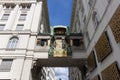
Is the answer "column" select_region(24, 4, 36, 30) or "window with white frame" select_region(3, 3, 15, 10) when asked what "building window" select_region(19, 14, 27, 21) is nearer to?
"column" select_region(24, 4, 36, 30)

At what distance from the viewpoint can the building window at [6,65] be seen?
18578 millimetres

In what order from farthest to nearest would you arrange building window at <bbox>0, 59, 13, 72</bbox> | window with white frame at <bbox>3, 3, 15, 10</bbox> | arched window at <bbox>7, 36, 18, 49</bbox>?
window with white frame at <bbox>3, 3, 15, 10</bbox> < arched window at <bbox>7, 36, 18, 49</bbox> < building window at <bbox>0, 59, 13, 72</bbox>

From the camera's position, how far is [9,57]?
765 inches

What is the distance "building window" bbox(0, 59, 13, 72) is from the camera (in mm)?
18578

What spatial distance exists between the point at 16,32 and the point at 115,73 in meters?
15.9

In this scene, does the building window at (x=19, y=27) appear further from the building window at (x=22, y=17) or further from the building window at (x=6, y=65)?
the building window at (x=6, y=65)

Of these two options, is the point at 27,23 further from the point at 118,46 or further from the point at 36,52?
the point at 118,46

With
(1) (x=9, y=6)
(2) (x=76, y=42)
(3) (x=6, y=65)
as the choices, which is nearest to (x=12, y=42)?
(3) (x=6, y=65)

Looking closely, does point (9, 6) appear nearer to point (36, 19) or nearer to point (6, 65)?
point (36, 19)

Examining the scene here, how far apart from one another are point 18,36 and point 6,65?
470 cm

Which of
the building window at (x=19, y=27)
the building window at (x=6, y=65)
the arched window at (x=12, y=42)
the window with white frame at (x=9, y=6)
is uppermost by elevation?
the window with white frame at (x=9, y=6)

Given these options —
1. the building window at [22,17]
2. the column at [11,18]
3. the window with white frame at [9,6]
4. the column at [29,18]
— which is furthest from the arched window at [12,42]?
the window with white frame at [9,6]

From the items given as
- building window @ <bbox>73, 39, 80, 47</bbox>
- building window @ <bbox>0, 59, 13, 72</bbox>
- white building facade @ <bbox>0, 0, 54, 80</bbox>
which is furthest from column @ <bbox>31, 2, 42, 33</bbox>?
building window @ <bbox>73, 39, 80, 47</bbox>

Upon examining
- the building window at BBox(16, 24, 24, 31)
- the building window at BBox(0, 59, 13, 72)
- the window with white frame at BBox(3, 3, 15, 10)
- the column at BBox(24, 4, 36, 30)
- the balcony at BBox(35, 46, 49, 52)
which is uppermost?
the window with white frame at BBox(3, 3, 15, 10)
